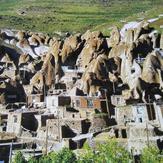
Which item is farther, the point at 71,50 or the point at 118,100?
the point at 71,50

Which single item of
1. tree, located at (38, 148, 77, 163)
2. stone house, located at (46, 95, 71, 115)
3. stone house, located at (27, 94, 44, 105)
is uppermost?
stone house, located at (27, 94, 44, 105)

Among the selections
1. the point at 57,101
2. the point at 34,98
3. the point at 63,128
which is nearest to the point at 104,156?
the point at 63,128

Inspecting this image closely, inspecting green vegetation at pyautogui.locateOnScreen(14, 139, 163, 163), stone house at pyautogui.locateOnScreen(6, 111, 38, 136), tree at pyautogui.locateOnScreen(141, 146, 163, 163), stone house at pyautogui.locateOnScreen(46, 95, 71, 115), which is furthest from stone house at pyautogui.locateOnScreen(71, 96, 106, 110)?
tree at pyautogui.locateOnScreen(141, 146, 163, 163)

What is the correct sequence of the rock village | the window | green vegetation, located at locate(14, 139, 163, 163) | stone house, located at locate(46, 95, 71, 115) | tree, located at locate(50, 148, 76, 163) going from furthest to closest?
stone house, located at locate(46, 95, 71, 115) → the window → the rock village → tree, located at locate(50, 148, 76, 163) → green vegetation, located at locate(14, 139, 163, 163)

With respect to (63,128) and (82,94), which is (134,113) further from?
(82,94)

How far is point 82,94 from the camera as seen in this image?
103m

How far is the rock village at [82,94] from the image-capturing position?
8150cm

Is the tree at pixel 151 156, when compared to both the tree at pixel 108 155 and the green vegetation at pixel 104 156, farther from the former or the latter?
the tree at pixel 108 155

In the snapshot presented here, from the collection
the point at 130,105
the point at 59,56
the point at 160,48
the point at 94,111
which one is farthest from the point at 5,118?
the point at 160,48

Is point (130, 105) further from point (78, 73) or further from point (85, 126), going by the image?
point (78, 73)

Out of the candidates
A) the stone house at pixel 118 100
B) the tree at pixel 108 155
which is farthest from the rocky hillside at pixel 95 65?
the tree at pixel 108 155

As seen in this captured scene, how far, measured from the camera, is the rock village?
81.5m

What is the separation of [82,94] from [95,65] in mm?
17027

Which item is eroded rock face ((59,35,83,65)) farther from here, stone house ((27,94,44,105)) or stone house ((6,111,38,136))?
stone house ((6,111,38,136))
